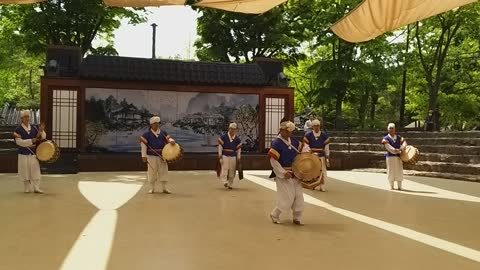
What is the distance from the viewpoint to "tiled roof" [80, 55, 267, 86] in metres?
16.5

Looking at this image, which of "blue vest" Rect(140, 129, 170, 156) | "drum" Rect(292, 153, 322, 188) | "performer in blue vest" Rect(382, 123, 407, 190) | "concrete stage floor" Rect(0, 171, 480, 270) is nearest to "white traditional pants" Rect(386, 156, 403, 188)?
"performer in blue vest" Rect(382, 123, 407, 190)

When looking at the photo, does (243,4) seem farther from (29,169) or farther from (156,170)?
(29,169)

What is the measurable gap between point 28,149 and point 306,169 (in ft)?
19.6

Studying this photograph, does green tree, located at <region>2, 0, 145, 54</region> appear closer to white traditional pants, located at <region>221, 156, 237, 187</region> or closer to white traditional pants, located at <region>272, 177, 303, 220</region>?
white traditional pants, located at <region>221, 156, 237, 187</region>

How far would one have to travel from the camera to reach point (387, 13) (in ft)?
32.8

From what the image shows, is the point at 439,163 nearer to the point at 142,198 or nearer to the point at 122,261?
the point at 142,198

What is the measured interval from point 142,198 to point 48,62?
8.86 metres

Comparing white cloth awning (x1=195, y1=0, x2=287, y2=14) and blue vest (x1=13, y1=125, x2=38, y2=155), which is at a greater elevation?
white cloth awning (x1=195, y1=0, x2=287, y2=14)

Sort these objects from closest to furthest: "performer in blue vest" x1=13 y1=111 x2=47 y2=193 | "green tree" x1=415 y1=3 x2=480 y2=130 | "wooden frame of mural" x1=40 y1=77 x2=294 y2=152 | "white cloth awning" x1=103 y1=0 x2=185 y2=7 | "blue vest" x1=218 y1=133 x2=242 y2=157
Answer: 1. "performer in blue vest" x1=13 y1=111 x2=47 y2=193
2. "blue vest" x1=218 y1=133 x2=242 y2=157
3. "white cloth awning" x1=103 y1=0 x2=185 y2=7
4. "wooden frame of mural" x1=40 y1=77 x2=294 y2=152
5. "green tree" x1=415 y1=3 x2=480 y2=130

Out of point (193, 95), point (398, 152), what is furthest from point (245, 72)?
point (398, 152)

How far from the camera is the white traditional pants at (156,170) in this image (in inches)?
395

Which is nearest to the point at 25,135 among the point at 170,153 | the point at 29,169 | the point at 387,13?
the point at 29,169

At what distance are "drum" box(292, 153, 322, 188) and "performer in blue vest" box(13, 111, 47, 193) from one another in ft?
18.1

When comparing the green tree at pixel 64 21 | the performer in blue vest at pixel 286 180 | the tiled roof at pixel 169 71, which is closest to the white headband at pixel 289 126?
the performer in blue vest at pixel 286 180
